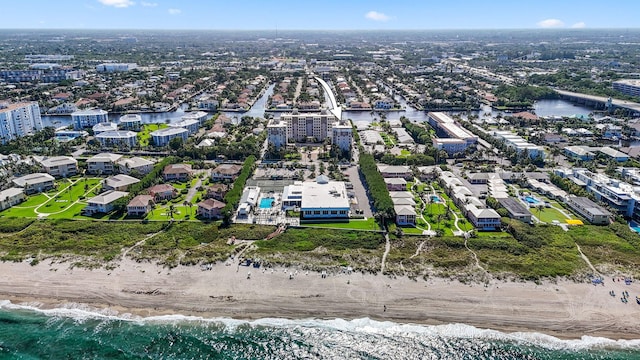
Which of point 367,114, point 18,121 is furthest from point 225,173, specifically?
point 367,114

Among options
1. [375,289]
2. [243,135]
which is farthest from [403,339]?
[243,135]

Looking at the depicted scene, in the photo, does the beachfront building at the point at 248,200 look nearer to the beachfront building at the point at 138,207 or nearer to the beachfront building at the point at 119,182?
the beachfront building at the point at 138,207

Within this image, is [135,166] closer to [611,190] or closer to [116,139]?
[116,139]

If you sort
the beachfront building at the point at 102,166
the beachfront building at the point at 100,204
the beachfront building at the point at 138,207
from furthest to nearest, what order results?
the beachfront building at the point at 102,166, the beachfront building at the point at 100,204, the beachfront building at the point at 138,207

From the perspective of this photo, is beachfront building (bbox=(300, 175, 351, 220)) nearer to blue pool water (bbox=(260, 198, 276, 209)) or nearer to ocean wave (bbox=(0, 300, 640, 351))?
blue pool water (bbox=(260, 198, 276, 209))

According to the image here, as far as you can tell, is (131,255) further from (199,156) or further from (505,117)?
(505,117)

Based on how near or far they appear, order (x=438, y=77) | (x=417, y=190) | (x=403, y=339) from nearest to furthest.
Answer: (x=403, y=339) < (x=417, y=190) < (x=438, y=77)

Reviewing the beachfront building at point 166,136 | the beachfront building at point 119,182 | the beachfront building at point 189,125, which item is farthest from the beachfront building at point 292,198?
the beachfront building at point 189,125
